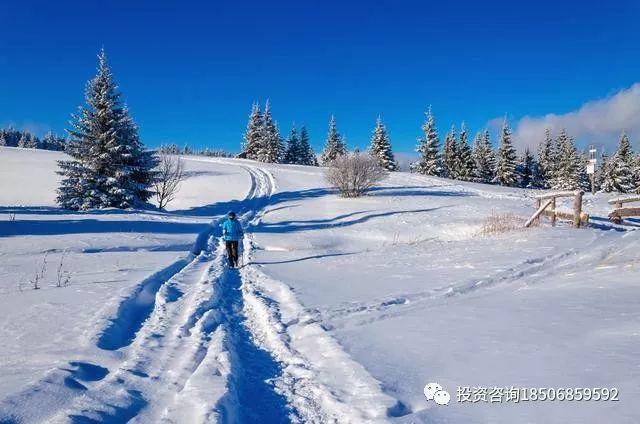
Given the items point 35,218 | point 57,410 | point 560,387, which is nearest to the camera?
point 57,410

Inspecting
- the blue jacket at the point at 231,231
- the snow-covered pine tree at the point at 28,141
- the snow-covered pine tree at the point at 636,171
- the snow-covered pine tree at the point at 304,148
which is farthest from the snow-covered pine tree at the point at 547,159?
the snow-covered pine tree at the point at 28,141

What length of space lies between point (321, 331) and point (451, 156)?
58.4 meters

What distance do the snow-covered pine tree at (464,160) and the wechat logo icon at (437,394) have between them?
58139 millimetres

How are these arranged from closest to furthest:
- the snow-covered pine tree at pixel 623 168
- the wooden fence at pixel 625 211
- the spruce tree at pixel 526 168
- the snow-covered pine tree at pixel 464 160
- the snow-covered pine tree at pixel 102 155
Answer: the wooden fence at pixel 625 211
the snow-covered pine tree at pixel 102 155
the snow-covered pine tree at pixel 623 168
the snow-covered pine tree at pixel 464 160
the spruce tree at pixel 526 168

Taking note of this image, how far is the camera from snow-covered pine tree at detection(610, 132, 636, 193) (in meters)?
51.8

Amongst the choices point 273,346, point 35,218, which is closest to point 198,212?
point 35,218

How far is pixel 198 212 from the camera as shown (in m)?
28.6

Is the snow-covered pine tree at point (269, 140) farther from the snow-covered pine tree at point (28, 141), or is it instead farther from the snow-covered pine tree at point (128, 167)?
the snow-covered pine tree at point (28, 141)

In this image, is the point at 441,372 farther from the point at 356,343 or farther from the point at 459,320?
the point at 459,320

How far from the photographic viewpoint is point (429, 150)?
55312 millimetres

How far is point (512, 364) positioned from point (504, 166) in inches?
2243

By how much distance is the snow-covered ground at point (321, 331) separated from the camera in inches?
132

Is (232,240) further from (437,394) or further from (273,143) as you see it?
(273,143)

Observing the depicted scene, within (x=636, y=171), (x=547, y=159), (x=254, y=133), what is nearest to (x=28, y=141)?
(x=254, y=133)
